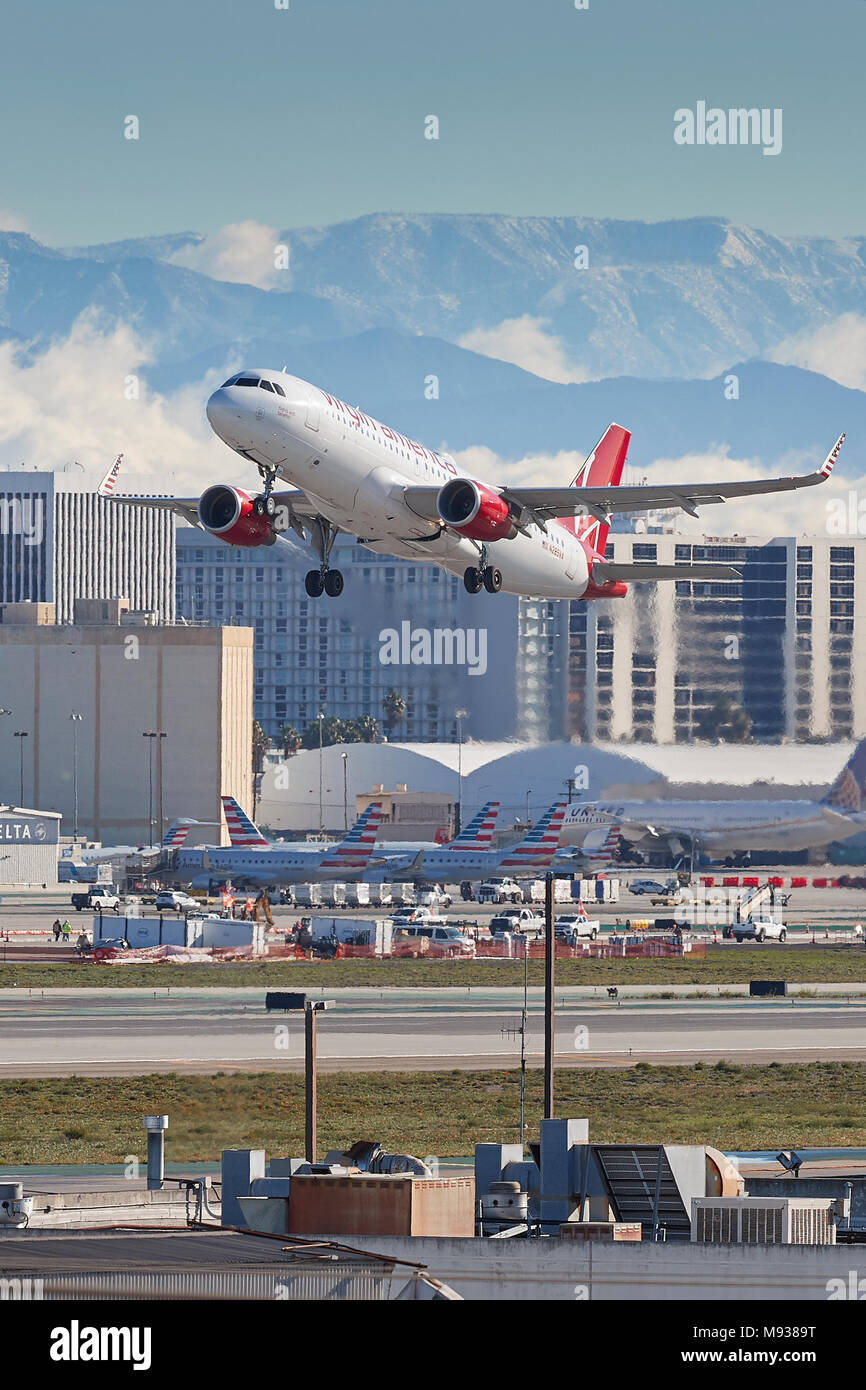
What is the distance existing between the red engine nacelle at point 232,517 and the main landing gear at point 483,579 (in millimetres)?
7138

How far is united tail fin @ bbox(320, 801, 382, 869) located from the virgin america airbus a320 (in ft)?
281

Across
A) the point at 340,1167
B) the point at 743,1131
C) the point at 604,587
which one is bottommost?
the point at 743,1131

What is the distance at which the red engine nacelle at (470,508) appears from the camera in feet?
193

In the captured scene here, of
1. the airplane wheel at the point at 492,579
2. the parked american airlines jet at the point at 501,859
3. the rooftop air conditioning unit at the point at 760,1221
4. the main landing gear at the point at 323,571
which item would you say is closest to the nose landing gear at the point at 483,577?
the airplane wheel at the point at 492,579

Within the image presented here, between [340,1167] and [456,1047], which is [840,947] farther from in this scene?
[340,1167]

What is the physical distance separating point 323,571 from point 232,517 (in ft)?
14.9

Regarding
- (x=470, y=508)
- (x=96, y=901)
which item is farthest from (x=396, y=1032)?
(x=96, y=901)

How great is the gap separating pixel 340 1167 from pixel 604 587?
4592cm

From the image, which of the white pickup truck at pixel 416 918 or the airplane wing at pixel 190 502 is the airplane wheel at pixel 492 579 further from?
the white pickup truck at pixel 416 918

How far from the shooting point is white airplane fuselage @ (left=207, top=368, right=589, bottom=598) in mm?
51844

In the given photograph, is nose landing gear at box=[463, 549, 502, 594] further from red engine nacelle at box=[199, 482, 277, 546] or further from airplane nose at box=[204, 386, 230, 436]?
airplane nose at box=[204, 386, 230, 436]

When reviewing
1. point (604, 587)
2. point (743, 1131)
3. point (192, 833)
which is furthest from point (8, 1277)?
point (192, 833)

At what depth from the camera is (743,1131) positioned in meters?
59.9

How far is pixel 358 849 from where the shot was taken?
515 feet
